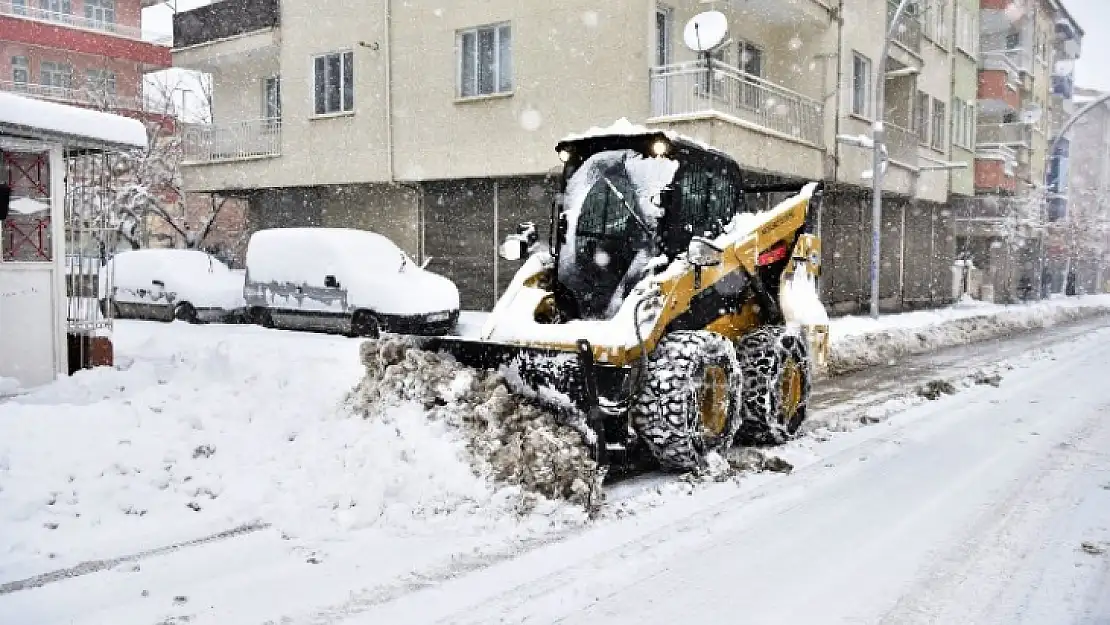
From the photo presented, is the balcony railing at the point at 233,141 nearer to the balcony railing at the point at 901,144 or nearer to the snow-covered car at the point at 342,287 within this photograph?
the snow-covered car at the point at 342,287

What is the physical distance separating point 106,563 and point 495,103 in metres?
14.3

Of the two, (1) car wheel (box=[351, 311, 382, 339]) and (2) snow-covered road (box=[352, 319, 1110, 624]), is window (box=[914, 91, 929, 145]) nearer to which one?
(1) car wheel (box=[351, 311, 382, 339])

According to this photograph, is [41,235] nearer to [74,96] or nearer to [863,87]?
[863,87]

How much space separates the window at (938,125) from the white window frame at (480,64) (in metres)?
15.9

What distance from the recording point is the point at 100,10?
39281 millimetres

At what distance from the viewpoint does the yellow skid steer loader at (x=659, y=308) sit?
19.5 feet

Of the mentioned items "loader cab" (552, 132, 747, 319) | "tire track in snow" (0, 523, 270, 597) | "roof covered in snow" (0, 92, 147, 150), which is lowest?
"tire track in snow" (0, 523, 270, 597)

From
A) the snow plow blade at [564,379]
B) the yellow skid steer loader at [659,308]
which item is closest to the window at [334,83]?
the yellow skid steer loader at [659,308]

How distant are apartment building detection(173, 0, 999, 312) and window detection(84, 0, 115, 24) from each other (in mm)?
19228

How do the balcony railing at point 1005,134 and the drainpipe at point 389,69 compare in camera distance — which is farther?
the balcony railing at point 1005,134

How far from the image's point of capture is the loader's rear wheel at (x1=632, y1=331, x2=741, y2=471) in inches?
234

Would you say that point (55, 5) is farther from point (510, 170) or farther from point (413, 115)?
point (510, 170)

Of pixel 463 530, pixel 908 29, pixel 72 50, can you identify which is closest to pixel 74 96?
pixel 72 50

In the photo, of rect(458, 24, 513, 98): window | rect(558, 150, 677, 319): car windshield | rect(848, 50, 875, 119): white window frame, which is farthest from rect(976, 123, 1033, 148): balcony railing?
rect(558, 150, 677, 319): car windshield
